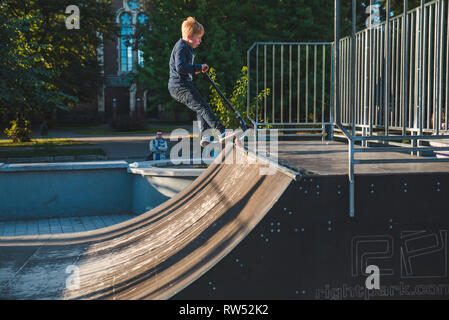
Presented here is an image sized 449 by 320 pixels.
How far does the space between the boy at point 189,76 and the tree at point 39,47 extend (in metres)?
13.5

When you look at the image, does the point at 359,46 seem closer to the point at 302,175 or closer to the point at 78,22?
the point at 302,175

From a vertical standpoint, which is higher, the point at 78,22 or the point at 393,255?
the point at 78,22

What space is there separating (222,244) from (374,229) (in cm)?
125

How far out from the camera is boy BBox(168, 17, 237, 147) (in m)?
6.25

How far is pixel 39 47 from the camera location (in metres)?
20.8

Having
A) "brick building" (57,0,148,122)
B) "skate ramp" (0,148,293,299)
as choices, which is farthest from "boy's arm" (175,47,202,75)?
"brick building" (57,0,148,122)

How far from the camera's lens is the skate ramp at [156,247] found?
4156 mm

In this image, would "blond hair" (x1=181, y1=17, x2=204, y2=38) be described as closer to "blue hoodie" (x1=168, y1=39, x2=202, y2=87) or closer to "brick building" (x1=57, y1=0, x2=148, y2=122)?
"blue hoodie" (x1=168, y1=39, x2=202, y2=87)

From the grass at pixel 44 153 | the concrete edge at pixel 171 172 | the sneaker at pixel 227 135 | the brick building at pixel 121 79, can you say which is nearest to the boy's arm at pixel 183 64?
the sneaker at pixel 227 135

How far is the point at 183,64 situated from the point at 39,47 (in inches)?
657

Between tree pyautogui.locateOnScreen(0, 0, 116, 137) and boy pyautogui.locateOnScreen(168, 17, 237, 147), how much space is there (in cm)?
1350
